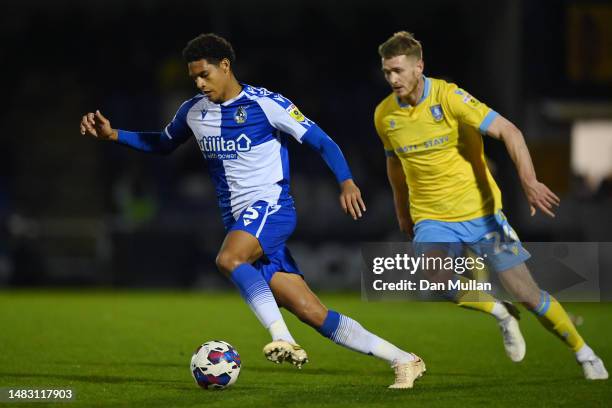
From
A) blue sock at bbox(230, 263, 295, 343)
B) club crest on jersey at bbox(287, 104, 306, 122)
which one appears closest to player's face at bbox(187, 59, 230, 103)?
club crest on jersey at bbox(287, 104, 306, 122)

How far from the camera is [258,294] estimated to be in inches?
247

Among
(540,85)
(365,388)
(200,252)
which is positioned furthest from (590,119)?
(365,388)

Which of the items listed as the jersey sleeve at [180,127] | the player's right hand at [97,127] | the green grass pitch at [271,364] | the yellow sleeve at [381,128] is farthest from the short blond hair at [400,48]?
the green grass pitch at [271,364]

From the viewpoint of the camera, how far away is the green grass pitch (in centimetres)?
619

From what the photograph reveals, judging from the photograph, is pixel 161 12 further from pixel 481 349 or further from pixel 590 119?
pixel 481 349

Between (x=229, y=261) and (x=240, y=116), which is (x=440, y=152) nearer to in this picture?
(x=240, y=116)

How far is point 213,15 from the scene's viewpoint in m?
26.4

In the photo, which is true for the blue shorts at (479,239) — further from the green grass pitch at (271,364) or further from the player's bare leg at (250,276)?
the player's bare leg at (250,276)

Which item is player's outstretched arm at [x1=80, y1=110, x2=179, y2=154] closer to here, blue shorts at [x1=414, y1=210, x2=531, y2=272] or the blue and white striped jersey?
the blue and white striped jersey

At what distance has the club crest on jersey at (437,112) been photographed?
23.4 ft

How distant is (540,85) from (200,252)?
636cm

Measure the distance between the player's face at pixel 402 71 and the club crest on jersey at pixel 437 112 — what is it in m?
0.25

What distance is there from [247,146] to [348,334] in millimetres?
1252

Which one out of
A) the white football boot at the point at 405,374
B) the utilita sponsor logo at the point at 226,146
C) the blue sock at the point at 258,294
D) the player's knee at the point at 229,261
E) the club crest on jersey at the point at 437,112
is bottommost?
the white football boot at the point at 405,374
